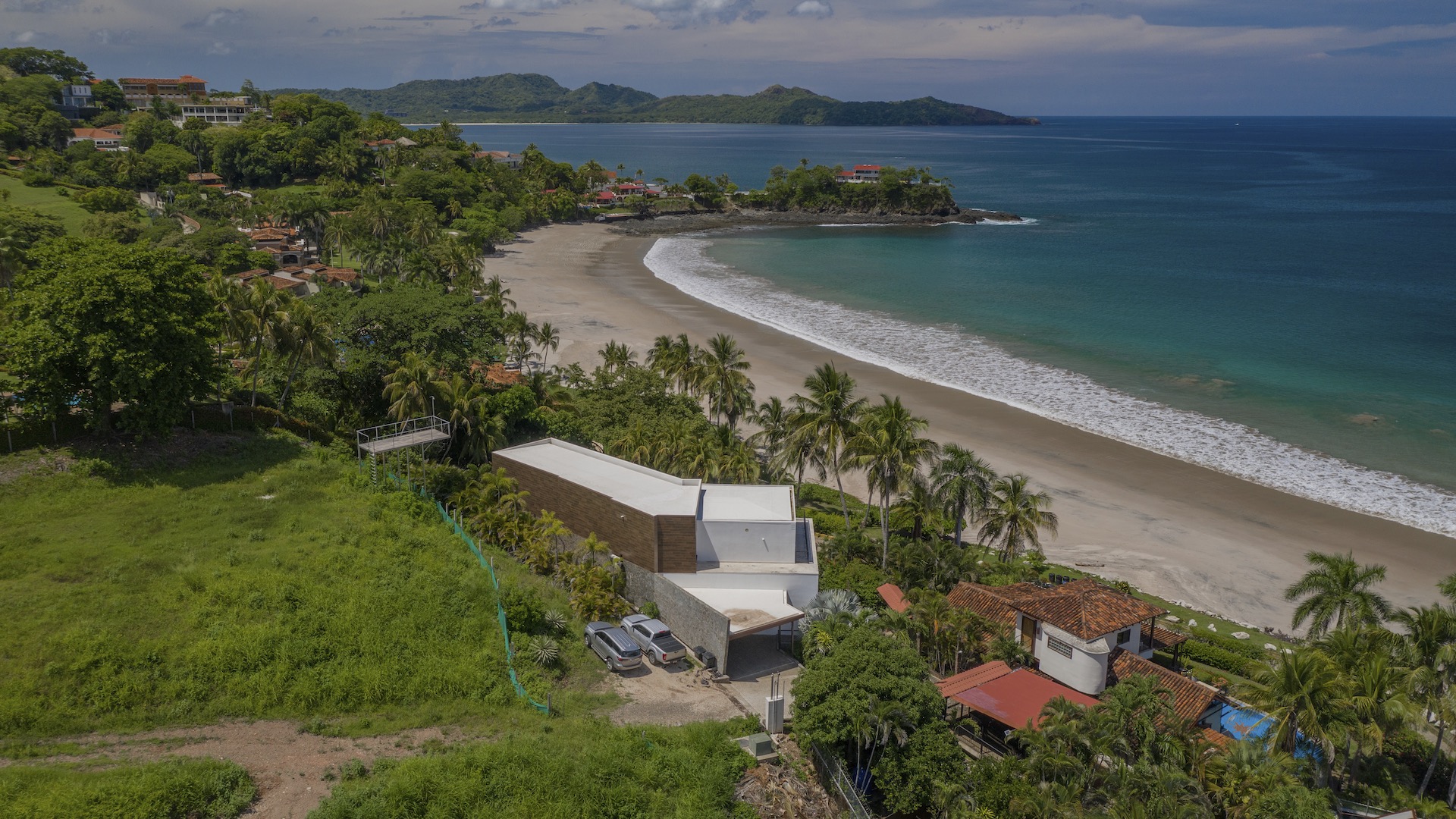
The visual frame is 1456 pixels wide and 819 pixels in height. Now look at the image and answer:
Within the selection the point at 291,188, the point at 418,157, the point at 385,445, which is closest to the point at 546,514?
the point at 385,445

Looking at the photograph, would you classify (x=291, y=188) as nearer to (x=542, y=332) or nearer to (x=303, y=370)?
(x=542, y=332)

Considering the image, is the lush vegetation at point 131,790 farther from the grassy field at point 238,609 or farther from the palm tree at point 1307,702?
the palm tree at point 1307,702

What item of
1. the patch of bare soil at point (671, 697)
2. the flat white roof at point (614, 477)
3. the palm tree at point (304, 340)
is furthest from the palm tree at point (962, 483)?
the palm tree at point (304, 340)

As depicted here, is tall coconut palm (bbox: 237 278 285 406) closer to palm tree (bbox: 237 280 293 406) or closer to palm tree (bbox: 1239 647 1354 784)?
palm tree (bbox: 237 280 293 406)

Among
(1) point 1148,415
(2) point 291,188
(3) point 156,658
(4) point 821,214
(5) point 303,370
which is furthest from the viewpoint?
(4) point 821,214

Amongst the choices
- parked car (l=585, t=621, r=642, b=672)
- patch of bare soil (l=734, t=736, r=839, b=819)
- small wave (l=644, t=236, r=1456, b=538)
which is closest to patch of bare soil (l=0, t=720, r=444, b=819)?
parked car (l=585, t=621, r=642, b=672)

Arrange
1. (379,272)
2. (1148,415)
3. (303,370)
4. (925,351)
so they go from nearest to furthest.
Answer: (303,370) < (1148,415) < (925,351) < (379,272)

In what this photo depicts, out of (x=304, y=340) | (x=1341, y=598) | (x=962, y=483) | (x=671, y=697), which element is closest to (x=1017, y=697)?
(x=671, y=697)
